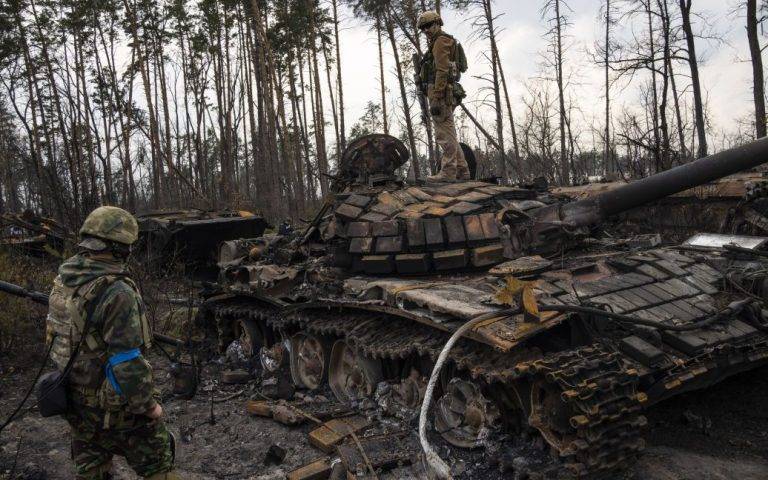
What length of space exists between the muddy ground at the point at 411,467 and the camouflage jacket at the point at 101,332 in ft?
6.03

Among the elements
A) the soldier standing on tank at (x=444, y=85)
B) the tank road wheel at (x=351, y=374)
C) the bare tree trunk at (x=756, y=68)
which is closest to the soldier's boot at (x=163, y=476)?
the tank road wheel at (x=351, y=374)

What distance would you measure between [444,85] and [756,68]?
418 inches

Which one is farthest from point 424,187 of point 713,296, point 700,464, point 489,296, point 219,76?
point 219,76

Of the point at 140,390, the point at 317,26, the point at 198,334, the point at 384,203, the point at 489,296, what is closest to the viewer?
the point at 140,390

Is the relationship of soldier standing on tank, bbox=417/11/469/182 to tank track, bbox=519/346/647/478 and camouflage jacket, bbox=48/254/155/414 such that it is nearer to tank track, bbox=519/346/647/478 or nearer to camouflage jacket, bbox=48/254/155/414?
tank track, bbox=519/346/647/478

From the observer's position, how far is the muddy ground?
4344mm

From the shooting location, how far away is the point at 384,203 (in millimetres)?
6523

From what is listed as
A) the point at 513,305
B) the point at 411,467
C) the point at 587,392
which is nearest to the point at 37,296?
the point at 411,467

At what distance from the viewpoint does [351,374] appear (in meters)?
6.45

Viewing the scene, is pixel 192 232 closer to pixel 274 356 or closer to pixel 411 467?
pixel 274 356

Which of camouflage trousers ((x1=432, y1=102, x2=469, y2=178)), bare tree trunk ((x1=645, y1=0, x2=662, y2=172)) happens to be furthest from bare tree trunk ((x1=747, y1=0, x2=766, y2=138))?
camouflage trousers ((x1=432, y1=102, x2=469, y2=178))

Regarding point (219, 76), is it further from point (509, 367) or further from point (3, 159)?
point (509, 367)

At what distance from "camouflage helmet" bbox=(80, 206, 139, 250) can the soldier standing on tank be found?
4588mm

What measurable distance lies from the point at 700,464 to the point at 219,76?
1072 inches
